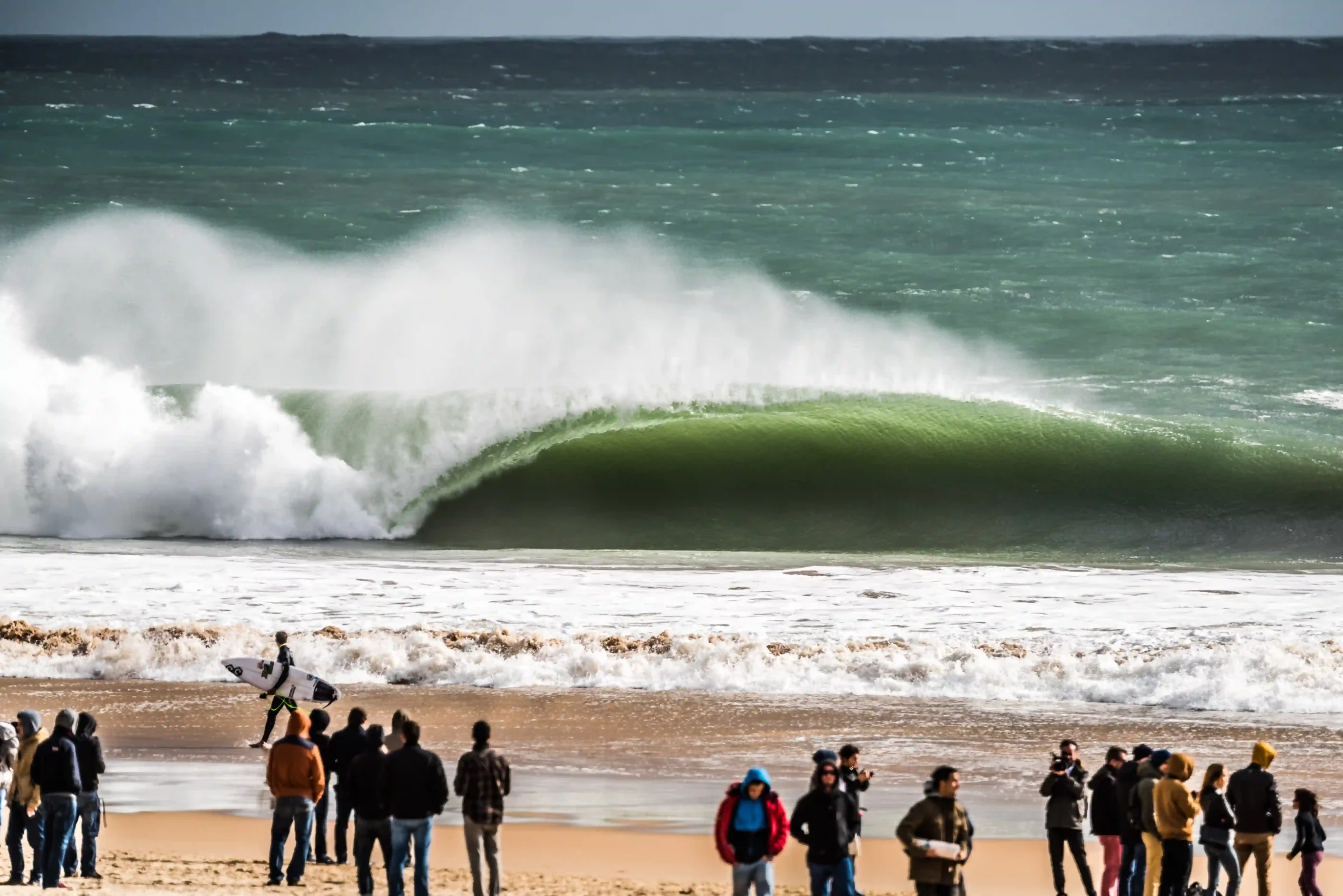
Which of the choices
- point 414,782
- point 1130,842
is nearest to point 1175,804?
point 1130,842

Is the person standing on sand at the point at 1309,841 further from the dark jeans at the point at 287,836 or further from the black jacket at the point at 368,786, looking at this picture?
the dark jeans at the point at 287,836

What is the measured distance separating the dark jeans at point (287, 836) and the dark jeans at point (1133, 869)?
11.4ft

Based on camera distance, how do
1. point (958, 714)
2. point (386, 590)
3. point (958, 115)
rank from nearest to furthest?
A: 1. point (958, 714)
2. point (386, 590)
3. point (958, 115)

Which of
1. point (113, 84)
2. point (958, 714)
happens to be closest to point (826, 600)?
point (958, 714)

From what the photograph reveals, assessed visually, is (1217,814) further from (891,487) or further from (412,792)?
(891,487)

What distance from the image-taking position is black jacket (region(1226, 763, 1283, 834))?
7.15 m

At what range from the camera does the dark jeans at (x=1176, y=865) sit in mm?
6824

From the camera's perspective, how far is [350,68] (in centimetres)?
9331

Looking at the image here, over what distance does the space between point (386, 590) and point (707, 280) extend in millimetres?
22821

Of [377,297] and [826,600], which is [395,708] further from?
[377,297]

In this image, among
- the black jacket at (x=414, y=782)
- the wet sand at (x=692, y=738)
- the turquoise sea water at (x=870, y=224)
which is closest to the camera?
the black jacket at (x=414, y=782)

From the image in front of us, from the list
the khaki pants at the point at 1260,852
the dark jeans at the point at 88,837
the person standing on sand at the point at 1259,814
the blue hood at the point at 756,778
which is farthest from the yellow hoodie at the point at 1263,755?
the dark jeans at the point at 88,837

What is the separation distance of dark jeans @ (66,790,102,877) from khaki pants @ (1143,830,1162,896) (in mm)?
4503

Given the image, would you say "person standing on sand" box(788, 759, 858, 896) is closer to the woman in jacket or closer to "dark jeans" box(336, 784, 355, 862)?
the woman in jacket
